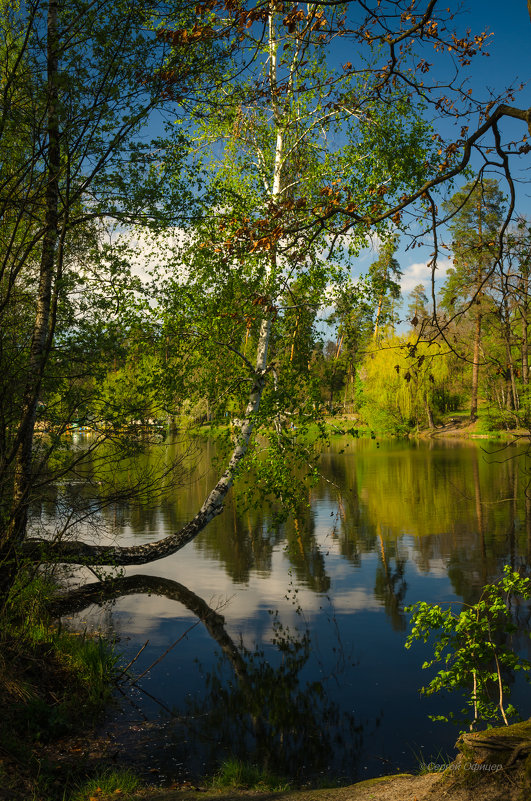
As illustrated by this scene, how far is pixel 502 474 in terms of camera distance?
2556 cm

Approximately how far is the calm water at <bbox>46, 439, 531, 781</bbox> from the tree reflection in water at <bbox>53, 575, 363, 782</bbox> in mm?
22

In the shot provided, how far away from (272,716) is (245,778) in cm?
152

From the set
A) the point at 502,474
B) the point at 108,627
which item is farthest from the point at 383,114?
the point at 502,474

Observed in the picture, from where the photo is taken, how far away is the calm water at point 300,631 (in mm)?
6238

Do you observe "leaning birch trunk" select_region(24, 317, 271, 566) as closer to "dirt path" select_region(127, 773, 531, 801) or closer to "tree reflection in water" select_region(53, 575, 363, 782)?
"tree reflection in water" select_region(53, 575, 363, 782)

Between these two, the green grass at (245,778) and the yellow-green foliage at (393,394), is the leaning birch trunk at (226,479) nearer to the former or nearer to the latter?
the green grass at (245,778)

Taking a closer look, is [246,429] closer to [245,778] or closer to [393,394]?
[245,778]

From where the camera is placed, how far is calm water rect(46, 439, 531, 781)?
20.5 feet

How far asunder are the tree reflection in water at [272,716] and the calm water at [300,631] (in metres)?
0.02

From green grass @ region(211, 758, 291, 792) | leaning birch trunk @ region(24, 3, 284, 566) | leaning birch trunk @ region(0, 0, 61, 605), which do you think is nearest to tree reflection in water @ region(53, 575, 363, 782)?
green grass @ region(211, 758, 291, 792)

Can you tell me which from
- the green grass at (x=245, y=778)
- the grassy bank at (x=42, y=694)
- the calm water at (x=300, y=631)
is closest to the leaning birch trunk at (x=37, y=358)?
the calm water at (x=300, y=631)

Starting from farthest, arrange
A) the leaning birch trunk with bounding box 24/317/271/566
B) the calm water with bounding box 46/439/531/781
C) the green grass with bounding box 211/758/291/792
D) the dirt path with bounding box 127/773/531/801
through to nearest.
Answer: the leaning birch trunk with bounding box 24/317/271/566
the calm water with bounding box 46/439/531/781
the green grass with bounding box 211/758/291/792
the dirt path with bounding box 127/773/531/801

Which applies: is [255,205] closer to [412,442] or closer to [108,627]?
[108,627]

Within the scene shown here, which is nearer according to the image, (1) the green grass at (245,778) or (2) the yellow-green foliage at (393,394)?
(1) the green grass at (245,778)
